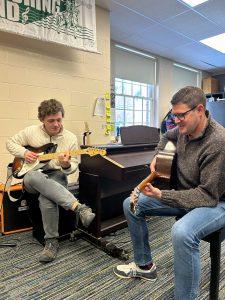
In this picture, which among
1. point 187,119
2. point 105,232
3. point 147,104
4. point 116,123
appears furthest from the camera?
point 147,104

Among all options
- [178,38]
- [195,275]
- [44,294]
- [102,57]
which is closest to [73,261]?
[44,294]

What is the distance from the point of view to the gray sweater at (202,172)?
1.15 m

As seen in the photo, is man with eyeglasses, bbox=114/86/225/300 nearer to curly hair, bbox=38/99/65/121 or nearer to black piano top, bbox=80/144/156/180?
black piano top, bbox=80/144/156/180

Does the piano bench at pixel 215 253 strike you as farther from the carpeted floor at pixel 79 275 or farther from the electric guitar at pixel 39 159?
the electric guitar at pixel 39 159

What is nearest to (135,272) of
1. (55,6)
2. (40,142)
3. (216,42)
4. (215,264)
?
(215,264)

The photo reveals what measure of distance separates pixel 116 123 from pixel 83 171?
2.60 m

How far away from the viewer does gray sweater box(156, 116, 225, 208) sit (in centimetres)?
115

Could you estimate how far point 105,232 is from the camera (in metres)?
2.03

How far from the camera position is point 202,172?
1186 mm

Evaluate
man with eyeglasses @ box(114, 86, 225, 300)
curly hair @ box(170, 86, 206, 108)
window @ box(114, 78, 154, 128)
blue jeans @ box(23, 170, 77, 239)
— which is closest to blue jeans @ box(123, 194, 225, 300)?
man with eyeglasses @ box(114, 86, 225, 300)

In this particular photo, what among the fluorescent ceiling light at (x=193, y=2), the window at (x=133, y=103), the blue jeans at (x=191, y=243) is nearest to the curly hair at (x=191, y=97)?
the blue jeans at (x=191, y=243)

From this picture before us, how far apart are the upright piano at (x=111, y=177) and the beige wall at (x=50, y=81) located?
1.12 metres

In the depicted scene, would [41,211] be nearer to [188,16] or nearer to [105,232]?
[105,232]

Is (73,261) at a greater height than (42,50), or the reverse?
(42,50)
